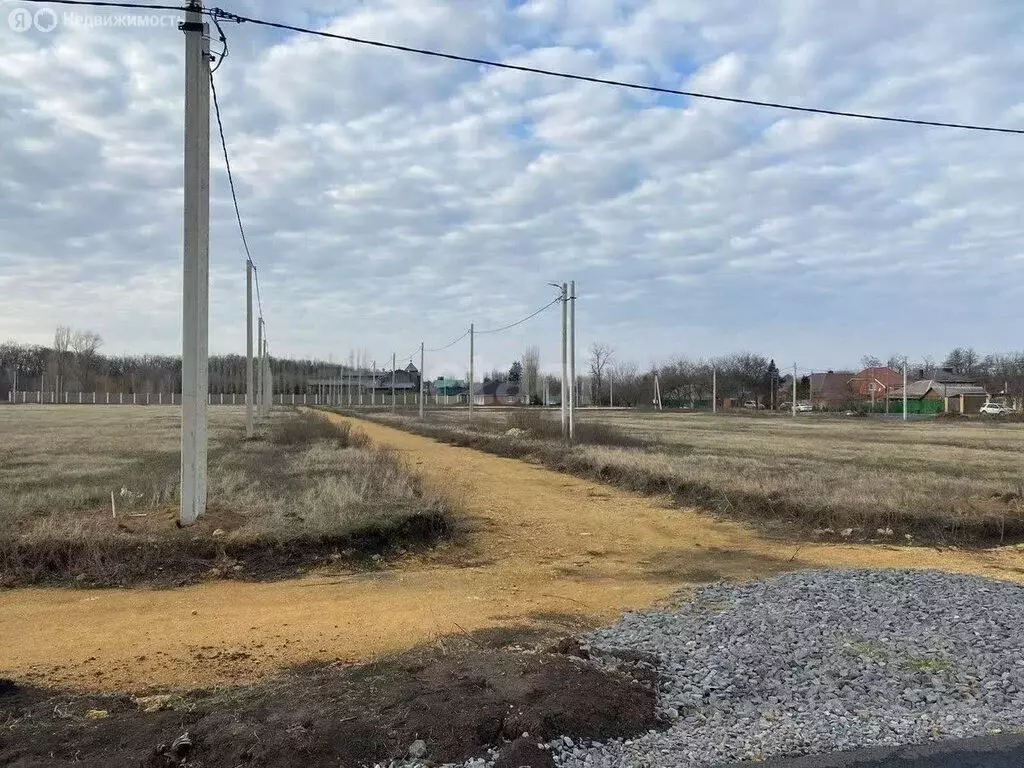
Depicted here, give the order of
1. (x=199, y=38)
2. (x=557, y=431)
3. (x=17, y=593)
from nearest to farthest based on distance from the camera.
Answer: (x=17, y=593), (x=199, y=38), (x=557, y=431)

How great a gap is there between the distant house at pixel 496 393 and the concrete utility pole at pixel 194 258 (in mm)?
135655

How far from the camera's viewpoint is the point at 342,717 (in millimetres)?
4207

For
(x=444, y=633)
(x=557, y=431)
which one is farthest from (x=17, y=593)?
(x=557, y=431)

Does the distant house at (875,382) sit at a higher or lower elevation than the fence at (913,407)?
higher

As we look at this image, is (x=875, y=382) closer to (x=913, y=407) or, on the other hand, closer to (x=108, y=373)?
(x=913, y=407)

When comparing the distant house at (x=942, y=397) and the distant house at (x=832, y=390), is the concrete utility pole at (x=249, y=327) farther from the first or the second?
the distant house at (x=832, y=390)

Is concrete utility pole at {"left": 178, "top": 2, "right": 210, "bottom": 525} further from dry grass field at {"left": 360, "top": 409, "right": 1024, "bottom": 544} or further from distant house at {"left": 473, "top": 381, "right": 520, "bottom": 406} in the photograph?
distant house at {"left": 473, "top": 381, "right": 520, "bottom": 406}

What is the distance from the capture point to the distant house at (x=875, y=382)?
116m

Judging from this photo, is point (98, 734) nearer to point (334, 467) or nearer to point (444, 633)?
point (444, 633)

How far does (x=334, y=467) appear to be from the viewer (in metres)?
18.9

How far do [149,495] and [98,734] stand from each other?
30.6 feet

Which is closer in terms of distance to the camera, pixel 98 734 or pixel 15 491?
→ pixel 98 734

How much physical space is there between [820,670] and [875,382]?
12296 cm

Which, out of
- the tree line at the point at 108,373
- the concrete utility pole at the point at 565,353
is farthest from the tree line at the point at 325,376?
the concrete utility pole at the point at 565,353
